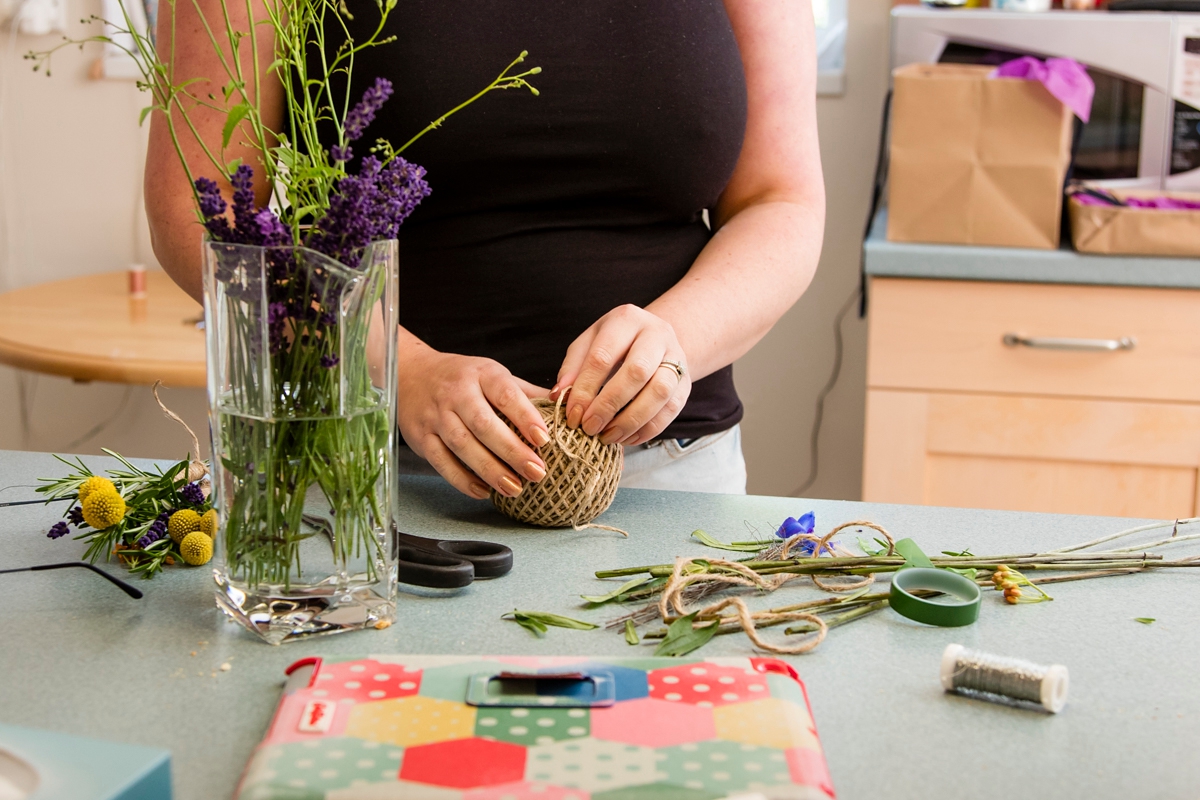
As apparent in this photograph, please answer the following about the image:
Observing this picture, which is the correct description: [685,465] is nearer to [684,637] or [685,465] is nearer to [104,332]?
[684,637]

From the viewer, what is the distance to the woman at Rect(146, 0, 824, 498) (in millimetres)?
915

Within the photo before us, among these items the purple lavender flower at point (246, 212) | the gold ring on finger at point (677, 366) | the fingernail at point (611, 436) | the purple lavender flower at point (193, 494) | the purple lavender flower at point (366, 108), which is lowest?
the purple lavender flower at point (193, 494)

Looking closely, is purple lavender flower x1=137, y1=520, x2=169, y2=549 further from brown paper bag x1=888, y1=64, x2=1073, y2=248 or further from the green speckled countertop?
brown paper bag x1=888, y1=64, x2=1073, y2=248

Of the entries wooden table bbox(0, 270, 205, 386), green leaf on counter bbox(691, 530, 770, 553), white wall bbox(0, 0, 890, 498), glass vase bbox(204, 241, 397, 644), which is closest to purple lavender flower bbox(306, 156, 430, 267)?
glass vase bbox(204, 241, 397, 644)

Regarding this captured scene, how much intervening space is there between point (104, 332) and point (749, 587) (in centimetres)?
153

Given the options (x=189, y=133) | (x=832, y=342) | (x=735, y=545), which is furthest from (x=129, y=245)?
(x=735, y=545)

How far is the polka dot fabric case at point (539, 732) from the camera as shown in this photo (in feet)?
1.44

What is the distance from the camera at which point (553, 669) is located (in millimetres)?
521

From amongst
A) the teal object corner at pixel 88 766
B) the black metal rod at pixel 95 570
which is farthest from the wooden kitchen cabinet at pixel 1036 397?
the teal object corner at pixel 88 766

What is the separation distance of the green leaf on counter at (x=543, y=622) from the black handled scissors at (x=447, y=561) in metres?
0.05

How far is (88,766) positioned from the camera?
42 cm

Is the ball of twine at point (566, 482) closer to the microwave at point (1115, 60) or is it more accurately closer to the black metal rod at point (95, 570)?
the black metal rod at point (95, 570)

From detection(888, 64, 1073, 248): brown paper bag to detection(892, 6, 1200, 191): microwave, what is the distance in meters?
0.17

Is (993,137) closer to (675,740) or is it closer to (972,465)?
(972,465)
